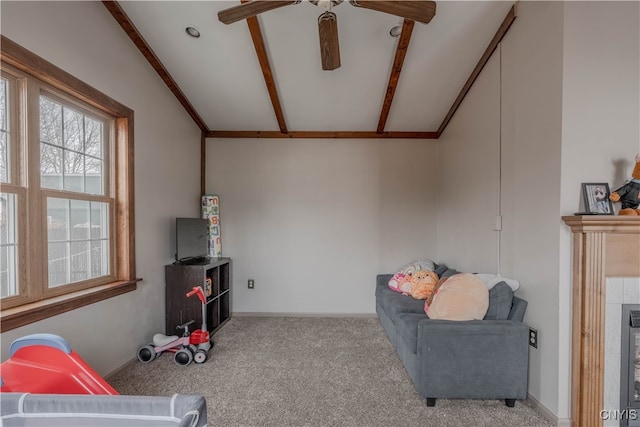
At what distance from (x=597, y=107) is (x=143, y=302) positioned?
3863mm

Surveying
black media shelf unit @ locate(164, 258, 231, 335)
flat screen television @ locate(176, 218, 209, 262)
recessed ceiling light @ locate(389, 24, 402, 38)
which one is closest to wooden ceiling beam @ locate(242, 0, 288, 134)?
recessed ceiling light @ locate(389, 24, 402, 38)

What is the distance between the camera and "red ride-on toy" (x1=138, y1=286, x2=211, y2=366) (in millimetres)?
2578

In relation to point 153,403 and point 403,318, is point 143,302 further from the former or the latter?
point 403,318

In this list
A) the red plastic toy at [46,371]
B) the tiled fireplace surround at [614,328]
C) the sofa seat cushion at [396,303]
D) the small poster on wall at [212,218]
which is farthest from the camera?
the small poster on wall at [212,218]

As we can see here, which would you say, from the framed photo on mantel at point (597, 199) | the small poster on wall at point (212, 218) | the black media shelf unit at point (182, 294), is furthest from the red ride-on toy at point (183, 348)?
the framed photo on mantel at point (597, 199)

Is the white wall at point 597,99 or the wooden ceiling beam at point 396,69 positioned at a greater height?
the wooden ceiling beam at point 396,69

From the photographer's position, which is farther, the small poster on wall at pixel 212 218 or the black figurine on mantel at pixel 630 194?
the small poster on wall at pixel 212 218

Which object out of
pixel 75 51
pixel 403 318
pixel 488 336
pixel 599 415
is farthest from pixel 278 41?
pixel 599 415

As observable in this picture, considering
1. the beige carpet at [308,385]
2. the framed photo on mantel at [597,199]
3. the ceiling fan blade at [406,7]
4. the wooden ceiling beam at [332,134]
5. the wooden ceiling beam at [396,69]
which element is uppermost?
the wooden ceiling beam at [396,69]

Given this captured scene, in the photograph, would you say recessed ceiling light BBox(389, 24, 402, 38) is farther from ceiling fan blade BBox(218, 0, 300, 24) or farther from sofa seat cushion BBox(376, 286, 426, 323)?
sofa seat cushion BBox(376, 286, 426, 323)

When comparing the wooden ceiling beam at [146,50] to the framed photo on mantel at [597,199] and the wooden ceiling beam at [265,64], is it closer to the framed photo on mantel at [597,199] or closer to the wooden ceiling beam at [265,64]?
the wooden ceiling beam at [265,64]

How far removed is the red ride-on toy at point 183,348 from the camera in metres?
2.58

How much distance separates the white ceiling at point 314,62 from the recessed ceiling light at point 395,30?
0.03m

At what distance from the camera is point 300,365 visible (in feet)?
8.54
